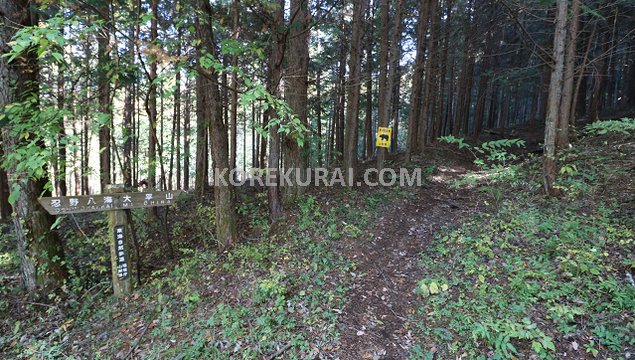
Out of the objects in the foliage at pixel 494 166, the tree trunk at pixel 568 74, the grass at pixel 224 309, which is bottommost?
the grass at pixel 224 309

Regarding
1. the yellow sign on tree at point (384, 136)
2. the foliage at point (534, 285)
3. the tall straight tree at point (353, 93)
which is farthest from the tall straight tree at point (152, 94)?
the yellow sign on tree at point (384, 136)

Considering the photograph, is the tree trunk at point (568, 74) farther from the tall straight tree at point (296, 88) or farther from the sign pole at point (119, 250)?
the sign pole at point (119, 250)

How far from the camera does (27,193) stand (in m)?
5.27

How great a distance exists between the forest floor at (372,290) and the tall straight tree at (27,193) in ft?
1.39

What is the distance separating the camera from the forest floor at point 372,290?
12.7ft

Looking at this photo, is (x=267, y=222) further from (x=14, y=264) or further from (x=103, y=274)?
(x=14, y=264)

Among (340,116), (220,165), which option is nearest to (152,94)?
(220,165)

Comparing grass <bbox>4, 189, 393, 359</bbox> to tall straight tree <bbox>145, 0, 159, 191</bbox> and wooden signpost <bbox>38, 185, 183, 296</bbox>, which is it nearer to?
wooden signpost <bbox>38, 185, 183, 296</bbox>

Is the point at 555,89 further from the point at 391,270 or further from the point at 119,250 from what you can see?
the point at 119,250

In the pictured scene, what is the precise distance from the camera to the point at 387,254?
6.22 m

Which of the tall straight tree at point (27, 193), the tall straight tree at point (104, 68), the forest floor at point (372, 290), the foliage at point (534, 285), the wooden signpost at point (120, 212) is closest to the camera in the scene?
the foliage at point (534, 285)

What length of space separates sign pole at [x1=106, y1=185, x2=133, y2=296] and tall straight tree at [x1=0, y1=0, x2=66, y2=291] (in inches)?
46.2

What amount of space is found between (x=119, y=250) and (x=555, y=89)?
9582mm

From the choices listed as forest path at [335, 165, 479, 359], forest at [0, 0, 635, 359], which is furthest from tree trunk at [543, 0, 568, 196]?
forest path at [335, 165, 479, 359]
